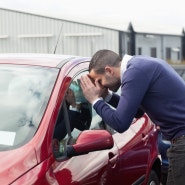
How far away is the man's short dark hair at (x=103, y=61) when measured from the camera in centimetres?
290

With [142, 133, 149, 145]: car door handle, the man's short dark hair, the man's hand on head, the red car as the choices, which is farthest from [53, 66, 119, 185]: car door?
[142, 133, 149, 145]: car door handle

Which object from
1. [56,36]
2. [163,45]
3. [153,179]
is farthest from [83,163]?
[163,45]

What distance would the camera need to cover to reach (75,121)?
10.2 ft

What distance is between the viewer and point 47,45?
26.0 metres

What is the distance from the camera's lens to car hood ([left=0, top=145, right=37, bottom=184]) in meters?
2.28

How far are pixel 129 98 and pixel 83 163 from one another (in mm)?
461

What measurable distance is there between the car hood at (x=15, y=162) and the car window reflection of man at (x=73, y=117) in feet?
0.91

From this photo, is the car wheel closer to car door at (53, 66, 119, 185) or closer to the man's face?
car door at (53, 66, 119, 185)

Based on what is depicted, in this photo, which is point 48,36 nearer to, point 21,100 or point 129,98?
point 21,100

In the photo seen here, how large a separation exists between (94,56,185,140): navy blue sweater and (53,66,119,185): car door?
24 centimetres

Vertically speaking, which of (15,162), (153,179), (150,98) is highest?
(150,98)

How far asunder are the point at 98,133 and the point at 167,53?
31.1m

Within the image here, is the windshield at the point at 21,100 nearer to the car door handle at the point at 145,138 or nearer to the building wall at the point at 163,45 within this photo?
the car door handle at the point at 145,138

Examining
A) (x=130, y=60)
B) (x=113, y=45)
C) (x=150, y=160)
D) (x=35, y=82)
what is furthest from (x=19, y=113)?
(x=113, y=45)
